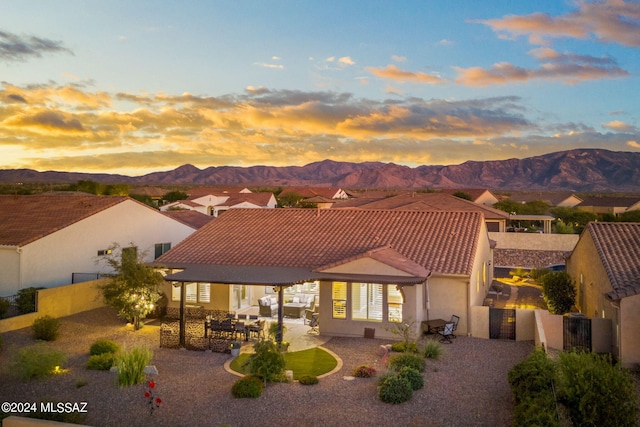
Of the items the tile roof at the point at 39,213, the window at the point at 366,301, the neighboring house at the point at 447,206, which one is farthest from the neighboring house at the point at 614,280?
the tile roof at the point at 39,213

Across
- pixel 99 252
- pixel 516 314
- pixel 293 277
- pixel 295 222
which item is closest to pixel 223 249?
pixel 295 222

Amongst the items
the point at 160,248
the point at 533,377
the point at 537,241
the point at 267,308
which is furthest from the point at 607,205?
the point at 533,377

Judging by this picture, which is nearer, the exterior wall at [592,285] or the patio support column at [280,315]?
the exterior wall at [592,285]

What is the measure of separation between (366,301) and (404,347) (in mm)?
2979

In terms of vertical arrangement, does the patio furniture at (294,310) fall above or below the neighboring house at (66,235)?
below

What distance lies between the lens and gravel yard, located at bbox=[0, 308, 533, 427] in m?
12.0

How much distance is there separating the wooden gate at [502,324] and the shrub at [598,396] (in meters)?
8.93

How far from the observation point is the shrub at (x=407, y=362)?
15.3 metres

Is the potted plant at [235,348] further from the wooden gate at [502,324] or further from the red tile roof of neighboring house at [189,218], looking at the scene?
the red tile roof of neighboring house at [189,218]

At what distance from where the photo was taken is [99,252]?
29547 millimetres

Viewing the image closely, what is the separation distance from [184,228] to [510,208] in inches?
2013

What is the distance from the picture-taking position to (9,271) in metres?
24.8

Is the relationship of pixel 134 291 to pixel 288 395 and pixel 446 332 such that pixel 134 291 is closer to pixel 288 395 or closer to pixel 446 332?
pixel 288 395

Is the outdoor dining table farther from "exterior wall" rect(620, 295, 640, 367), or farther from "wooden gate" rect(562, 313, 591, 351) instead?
"exterior wall" rect(620, 295, 640, 367)
